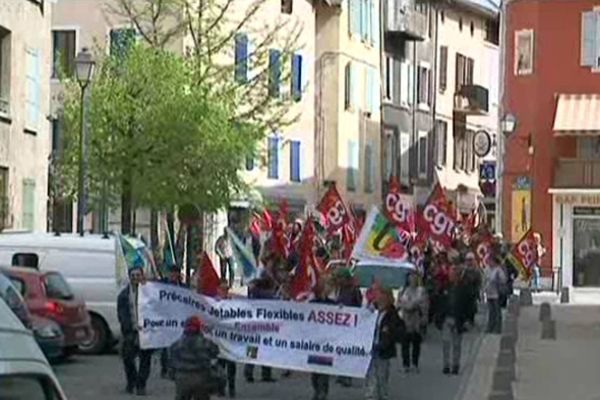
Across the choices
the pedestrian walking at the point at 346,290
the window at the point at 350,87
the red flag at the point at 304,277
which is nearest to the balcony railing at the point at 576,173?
the window at the point at 350,87

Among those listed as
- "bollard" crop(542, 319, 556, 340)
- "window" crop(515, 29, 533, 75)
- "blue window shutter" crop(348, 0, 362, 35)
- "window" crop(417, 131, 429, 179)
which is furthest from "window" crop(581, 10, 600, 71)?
"bollard" crop(542, 319, 556, 340)

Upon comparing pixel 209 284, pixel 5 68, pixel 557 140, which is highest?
pixel 5 68

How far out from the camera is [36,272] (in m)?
23.6

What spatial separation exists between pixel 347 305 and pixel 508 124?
3160cm

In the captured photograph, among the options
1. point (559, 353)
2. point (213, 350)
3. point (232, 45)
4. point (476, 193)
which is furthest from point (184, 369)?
point (476, 193)

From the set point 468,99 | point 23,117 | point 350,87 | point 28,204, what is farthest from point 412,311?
point 468,99

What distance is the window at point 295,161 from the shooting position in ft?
200

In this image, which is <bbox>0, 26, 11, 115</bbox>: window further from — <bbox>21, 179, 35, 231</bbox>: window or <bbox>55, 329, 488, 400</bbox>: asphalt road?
<bbox>55, 329, 488, 400</bbox>: asphalt road

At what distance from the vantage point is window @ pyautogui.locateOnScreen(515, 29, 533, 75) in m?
56.6

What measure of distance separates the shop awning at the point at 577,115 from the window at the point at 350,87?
11696 millimetres

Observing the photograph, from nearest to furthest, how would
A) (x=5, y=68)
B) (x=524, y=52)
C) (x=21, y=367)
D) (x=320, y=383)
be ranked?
1. (x=21, y=367)
2. (x=320, y=383)
3. (x=5, y=68)
4. (x=524, y=52)

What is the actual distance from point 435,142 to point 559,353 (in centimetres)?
4863

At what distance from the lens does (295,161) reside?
61250mm

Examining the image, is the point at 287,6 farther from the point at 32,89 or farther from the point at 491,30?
the point at 491,30
